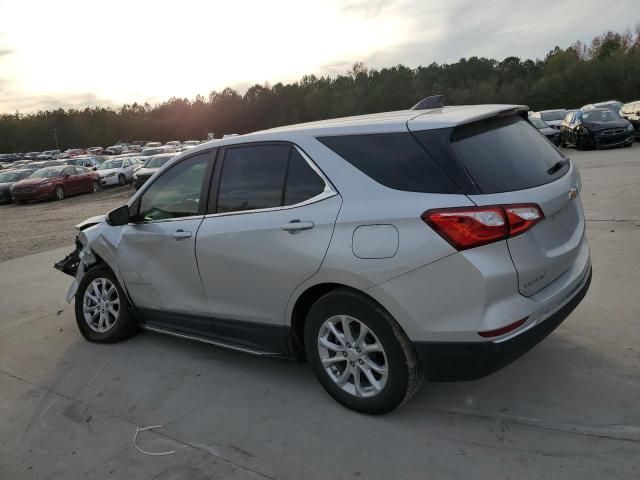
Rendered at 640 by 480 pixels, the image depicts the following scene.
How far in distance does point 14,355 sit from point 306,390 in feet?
9.62

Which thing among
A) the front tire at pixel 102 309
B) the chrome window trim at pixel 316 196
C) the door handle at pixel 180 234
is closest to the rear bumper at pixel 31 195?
the front tire at pixel 102 309

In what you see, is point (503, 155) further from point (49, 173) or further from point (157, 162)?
point (49, 173)

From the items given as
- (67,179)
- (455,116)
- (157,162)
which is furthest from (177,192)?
(67,179)

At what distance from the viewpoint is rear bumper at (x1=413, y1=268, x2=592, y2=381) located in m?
2.80

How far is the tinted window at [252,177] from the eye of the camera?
11.7 ft

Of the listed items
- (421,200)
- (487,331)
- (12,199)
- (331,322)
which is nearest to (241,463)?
(331,322)

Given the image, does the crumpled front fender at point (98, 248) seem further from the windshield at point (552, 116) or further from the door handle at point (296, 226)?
the windshield at point (552, 116)

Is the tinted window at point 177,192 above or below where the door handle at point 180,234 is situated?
above

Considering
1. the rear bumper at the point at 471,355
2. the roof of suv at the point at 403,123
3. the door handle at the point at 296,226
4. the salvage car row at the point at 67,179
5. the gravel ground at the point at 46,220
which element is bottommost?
the gravel ground at the point at 46,220

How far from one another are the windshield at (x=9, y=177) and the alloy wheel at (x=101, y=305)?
78.2 ft

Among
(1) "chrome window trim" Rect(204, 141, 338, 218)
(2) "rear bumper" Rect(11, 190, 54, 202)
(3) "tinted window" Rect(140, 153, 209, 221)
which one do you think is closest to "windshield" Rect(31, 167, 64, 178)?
(2) "rear bumper" Rect(11, 190, 54, 202)

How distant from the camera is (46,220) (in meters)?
16.8

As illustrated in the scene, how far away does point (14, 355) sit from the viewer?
16.3 feet

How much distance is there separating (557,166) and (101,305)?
3972 millimetres
